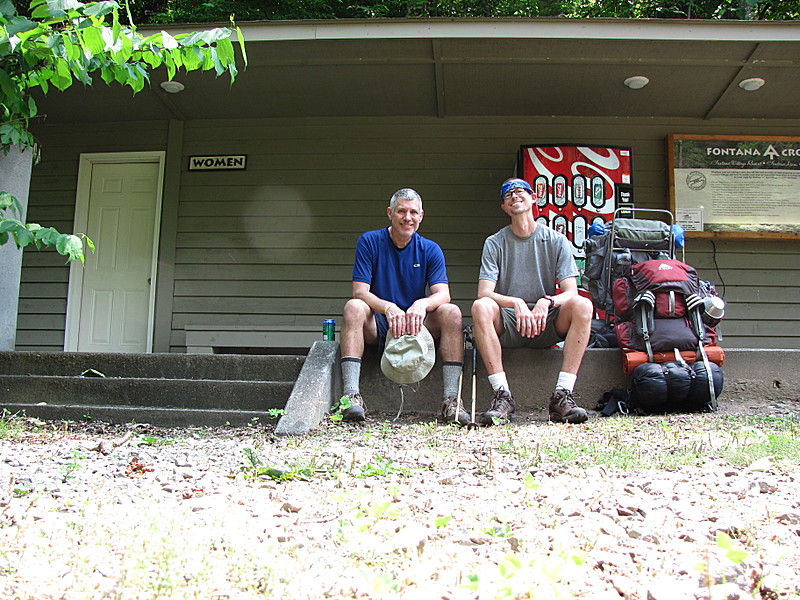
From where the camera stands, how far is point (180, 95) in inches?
230

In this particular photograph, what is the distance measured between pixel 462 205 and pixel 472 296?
0.82m

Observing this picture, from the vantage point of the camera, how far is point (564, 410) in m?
3.48

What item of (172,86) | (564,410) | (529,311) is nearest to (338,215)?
(172,86)

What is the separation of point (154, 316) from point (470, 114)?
3.38m

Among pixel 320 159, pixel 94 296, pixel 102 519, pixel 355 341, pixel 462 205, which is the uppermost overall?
pixel 320 159

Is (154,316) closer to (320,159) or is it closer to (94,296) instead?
(94,296)

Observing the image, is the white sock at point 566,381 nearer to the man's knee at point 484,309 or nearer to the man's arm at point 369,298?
the man's knee at point 484,309

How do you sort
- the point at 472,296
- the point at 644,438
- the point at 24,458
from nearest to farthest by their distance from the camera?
the point at 24,458
the point at 644,438
the point at 472,296

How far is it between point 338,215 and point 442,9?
20.6ft

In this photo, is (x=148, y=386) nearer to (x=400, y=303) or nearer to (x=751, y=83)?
(x=400, y=303)

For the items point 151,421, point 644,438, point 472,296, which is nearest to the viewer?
point 644,438

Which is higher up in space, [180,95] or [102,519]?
[180,95]

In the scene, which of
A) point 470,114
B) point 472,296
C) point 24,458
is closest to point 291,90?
point 470,114

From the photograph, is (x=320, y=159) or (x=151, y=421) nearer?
(x=151, y=421)
